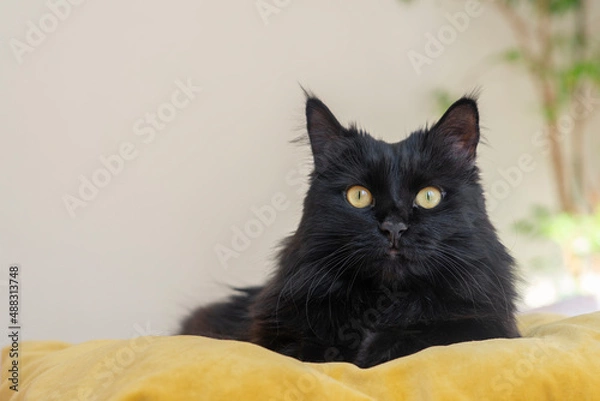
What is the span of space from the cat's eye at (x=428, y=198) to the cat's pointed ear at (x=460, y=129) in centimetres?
15

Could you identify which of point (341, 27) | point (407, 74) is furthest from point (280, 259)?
point (407, 74)

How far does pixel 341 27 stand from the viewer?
130 inches

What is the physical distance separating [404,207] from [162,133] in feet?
5.69

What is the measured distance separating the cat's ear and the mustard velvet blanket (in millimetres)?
607

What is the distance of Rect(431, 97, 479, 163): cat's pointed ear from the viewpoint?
1.46m

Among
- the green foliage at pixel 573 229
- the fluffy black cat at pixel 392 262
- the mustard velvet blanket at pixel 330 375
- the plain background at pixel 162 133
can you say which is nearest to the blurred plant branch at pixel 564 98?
the green foliage at pixel 573 229

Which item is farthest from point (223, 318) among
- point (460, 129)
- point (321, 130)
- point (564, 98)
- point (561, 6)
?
point (561, 6)

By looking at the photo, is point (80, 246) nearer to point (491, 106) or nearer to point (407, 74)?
point (407, 74)

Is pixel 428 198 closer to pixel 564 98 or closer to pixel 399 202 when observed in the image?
pixel 399 202

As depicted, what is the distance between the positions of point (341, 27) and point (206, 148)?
1054 mm

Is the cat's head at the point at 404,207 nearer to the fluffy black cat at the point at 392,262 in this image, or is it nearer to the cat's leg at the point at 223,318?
the fluffy black cat at the point at 392,262

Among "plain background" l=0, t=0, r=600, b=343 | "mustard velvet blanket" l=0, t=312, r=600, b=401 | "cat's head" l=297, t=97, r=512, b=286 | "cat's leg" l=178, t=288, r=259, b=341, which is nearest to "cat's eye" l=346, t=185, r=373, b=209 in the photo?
"cat's head" l=297, t=97, r=512, b=286

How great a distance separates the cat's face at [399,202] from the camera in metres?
1.29

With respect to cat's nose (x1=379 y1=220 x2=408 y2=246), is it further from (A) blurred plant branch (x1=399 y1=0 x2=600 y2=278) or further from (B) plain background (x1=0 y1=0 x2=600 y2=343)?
(A) blurred plant branch (x1=399 y1=0 x2=600 y2=278)
